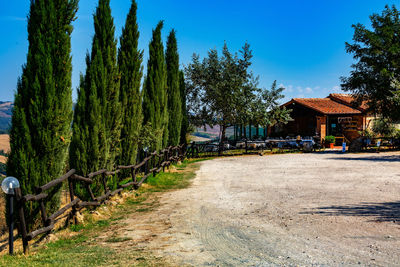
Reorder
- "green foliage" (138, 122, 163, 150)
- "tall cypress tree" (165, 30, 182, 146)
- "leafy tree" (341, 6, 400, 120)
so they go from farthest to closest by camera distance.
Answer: "leafy tree" (341, 6, 400, 120) < "tall cypress tree" (165, 30, 182, 146) < "green foliage" (138, 122, 163, 150)

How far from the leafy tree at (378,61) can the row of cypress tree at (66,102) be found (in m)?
22.2

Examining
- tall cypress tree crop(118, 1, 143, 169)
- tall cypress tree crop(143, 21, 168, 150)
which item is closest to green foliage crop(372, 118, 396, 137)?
tall cypress tree crop(143, 21, 168, 150)

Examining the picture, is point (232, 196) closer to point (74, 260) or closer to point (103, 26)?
point (74, 260)

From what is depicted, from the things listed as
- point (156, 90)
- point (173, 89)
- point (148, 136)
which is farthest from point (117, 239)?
point (173, 89)

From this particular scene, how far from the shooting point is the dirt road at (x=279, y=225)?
4523mm

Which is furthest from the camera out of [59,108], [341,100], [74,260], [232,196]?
[341,100]

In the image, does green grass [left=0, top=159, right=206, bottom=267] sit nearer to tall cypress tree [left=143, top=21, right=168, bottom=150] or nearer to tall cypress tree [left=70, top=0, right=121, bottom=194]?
tall cypress tree [left=70, top=0, right=121, bottom=194]

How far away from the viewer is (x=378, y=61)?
27672 mm

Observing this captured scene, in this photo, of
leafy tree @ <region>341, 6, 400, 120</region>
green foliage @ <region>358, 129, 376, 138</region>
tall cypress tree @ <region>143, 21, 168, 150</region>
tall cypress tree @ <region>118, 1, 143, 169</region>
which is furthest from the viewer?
green foliage @ <region>358, 129, 376, 138</region>

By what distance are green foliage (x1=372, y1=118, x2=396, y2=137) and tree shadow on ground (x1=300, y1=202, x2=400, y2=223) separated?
1040 inches

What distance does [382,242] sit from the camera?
4961mm

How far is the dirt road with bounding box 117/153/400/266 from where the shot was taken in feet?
14.8

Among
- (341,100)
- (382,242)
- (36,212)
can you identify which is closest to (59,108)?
(36,212)

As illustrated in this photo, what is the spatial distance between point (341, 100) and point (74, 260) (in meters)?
39.8
